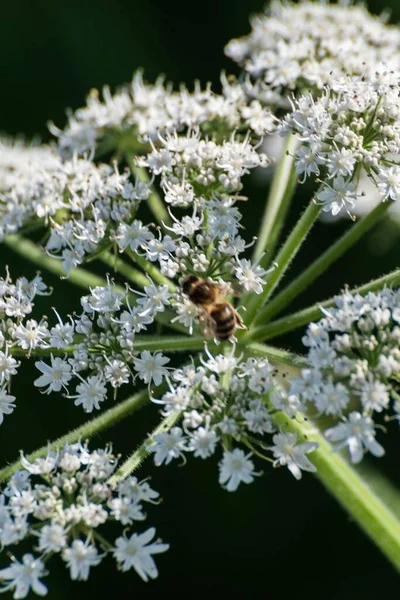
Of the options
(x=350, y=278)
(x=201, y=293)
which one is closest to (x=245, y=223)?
(x=350, y=278)

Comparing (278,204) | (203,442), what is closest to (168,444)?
(203,442)

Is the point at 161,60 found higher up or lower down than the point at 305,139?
higher up


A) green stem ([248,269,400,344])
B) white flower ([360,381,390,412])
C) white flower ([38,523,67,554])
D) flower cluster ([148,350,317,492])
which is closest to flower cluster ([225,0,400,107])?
green stem ([248,269,400,344])

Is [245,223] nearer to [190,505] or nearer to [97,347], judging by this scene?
[190,505]

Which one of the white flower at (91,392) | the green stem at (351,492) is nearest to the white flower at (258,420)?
the green stem at (351,492)

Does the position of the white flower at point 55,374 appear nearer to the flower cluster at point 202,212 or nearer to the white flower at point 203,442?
the flower cluster at point 202,212

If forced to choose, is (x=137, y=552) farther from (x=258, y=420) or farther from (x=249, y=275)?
(x=249, y=275)

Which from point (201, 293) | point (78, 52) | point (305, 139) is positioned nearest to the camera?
point (201, 293)
